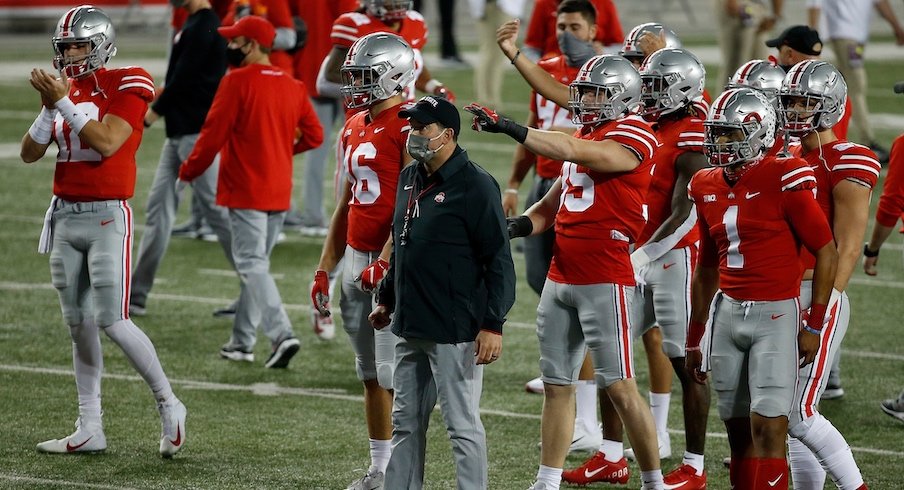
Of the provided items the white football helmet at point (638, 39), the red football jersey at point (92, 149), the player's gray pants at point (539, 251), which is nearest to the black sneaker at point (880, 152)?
the player's gray pants at point (539, 251)

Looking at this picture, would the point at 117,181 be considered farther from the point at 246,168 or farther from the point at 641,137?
the point at 641,137

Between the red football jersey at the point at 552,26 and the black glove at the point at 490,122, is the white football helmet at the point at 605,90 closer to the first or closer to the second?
the black glove at the point at 490,122

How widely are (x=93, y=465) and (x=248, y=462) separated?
27.2 inches

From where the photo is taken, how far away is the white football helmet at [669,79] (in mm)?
6266

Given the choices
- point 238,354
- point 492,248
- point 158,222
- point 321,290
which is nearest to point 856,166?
point 492,248

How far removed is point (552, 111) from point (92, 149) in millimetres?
2510

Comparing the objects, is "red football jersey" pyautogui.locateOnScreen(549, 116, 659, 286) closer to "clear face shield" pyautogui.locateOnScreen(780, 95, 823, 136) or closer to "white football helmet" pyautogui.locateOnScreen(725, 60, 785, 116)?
"clear face shield" pyautogui.locateOnScreen(780, 95, 823, 136)

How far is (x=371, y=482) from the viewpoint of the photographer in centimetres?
620

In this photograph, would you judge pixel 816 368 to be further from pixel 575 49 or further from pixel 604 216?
pixel 575 49

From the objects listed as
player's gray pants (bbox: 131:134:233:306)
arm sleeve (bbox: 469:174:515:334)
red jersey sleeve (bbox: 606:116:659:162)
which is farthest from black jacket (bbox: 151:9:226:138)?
arm sleeve (bbox: 469:174:515:334)

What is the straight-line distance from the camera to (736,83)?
258 inches

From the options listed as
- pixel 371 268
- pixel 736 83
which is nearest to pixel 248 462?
pixel 371 268

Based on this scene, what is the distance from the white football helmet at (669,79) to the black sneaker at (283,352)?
9.56 feet

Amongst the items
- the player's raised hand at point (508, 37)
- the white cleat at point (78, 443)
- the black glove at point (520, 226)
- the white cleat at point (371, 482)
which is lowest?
the white cleat at point (78, 443)
